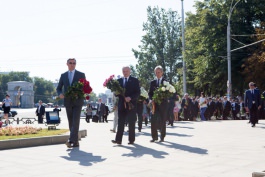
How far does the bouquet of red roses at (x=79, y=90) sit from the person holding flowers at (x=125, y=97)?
2.50 ft

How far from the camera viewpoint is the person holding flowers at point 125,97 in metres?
11.1

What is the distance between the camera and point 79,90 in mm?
10438

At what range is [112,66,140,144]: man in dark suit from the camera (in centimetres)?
1107

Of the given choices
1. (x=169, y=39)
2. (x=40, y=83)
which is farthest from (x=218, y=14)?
(x=40, y=83)

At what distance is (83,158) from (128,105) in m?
2.85

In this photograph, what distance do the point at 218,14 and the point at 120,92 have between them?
3349 cm

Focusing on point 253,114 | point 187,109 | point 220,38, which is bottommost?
point 253,114

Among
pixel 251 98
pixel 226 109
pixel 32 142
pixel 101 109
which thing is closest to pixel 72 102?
pixel 32 142

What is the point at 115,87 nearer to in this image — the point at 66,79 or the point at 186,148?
the point at 66,79

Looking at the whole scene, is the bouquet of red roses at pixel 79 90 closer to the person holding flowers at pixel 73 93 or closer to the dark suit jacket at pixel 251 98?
the person holding flowers at pixel 73 93

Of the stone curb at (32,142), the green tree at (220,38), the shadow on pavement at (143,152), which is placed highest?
the green tree at (220,38)

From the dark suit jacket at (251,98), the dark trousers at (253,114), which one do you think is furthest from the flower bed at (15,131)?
the dark suit jacket at (251,98)

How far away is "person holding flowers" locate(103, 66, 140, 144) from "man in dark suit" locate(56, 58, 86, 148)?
0.87 m

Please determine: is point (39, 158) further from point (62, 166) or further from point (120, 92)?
point (120, 92)
